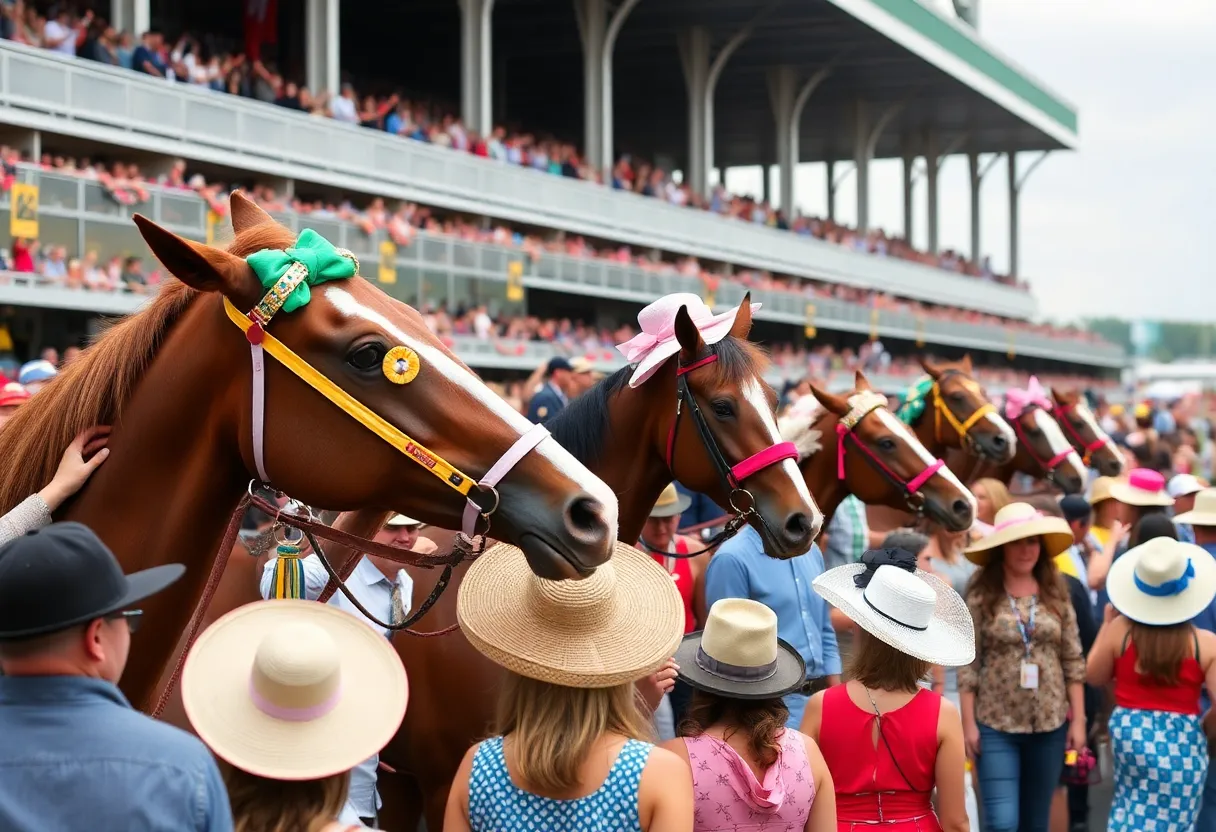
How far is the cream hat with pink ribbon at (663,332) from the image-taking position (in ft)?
15.0

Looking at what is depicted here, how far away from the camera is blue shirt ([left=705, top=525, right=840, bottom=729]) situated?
5.27 meters

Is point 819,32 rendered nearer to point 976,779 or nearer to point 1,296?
point 1,296

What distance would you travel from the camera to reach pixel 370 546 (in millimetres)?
3154

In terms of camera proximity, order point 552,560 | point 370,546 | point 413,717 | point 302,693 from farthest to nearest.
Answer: point 413,717 → point 370,546 → point 552,560 → point 302,693

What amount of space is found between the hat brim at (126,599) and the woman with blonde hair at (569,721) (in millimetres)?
985

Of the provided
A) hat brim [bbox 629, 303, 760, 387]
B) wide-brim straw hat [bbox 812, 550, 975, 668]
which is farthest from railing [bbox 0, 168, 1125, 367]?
wide-brim straw hat [bbox 812, 550, 975, 668]

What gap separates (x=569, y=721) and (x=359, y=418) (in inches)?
32.4

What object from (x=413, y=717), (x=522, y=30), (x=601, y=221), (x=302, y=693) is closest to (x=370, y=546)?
(x=302, y=693)

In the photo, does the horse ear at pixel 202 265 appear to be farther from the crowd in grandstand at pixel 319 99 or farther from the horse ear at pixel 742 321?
the crowd in grandstand at pixel 319 99

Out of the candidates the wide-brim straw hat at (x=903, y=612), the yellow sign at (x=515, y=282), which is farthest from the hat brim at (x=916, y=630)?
the yellow sign at (x=515, y=282)

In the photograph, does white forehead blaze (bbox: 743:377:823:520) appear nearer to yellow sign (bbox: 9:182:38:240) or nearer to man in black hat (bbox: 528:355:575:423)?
man in black hat (bbox: 528:355:575:423)

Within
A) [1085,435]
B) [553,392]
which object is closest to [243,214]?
[553,392]

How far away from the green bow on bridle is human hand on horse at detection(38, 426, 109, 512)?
49 centimetres

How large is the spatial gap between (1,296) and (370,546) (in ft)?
37.1
